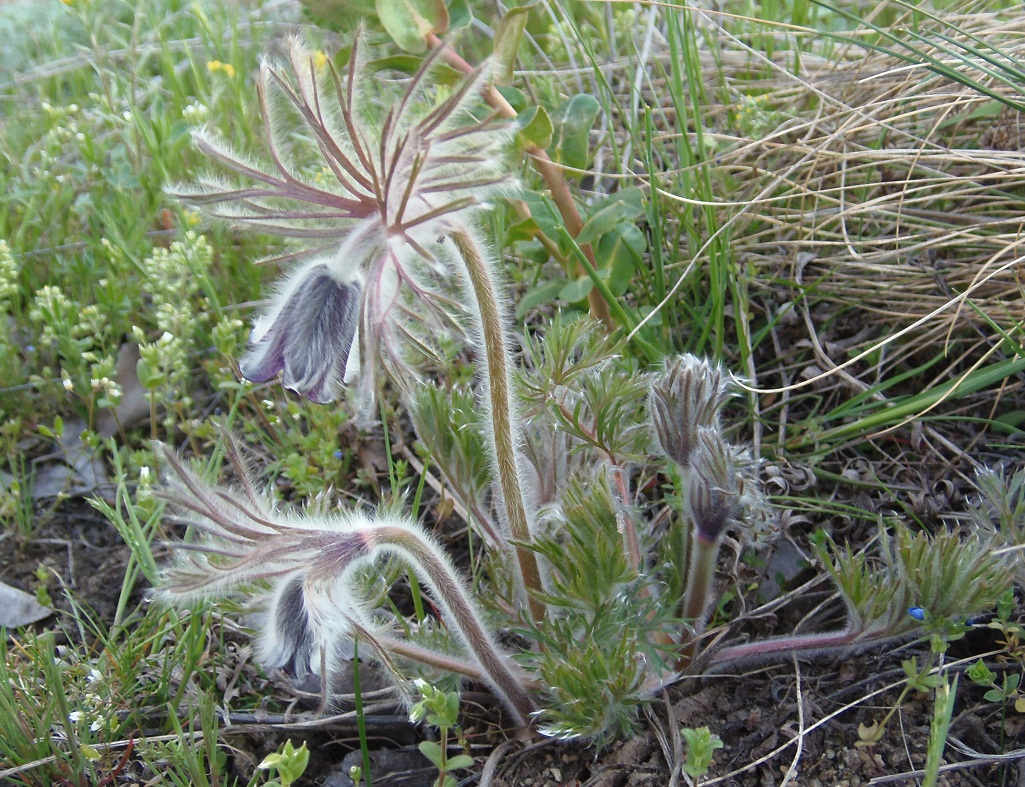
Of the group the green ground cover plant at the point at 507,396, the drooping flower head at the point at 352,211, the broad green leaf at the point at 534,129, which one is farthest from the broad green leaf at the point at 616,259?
the drooping flower head at the point at 352,211

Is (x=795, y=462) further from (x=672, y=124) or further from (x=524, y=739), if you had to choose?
(x=672, y=124)

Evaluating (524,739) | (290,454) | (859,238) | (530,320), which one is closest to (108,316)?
(290,454)

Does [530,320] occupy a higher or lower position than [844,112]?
lower

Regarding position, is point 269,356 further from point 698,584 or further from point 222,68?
point 222,68

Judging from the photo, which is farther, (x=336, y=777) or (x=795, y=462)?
(x=795, y=462)

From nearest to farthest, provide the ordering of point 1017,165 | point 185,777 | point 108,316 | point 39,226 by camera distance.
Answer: point 185,777 < point 1017,165 < point 108,316 < point 39,226

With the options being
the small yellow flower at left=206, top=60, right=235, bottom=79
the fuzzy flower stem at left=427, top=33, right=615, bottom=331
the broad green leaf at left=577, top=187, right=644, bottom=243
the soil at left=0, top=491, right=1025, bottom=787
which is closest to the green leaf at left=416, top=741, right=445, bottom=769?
the soil at left=0, top=491, right=1025, bottom=787

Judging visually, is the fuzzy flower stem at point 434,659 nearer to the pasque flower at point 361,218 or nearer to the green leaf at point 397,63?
the pasque flower at point 361,218
